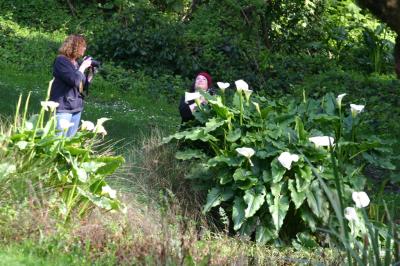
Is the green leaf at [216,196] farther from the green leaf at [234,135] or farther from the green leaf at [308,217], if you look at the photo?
the green leaf at [308,217]

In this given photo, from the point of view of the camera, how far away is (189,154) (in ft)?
27.3

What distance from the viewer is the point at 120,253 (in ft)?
19.9

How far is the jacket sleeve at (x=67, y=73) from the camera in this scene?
29.0ft

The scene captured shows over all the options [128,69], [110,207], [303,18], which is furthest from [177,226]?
[303,18]

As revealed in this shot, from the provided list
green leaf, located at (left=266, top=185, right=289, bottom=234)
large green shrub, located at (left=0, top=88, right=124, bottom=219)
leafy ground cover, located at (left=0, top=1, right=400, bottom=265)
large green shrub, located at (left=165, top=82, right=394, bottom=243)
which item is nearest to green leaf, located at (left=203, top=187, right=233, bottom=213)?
large green shrub, located at (left=165, top=82, right=394, bottom=243)

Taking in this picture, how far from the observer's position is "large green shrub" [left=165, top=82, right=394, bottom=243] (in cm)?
769

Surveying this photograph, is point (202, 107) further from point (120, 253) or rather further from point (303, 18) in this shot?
point (303, 18)

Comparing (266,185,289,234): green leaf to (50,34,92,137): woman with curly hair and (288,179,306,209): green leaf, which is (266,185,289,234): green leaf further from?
(50,34,92,137): woman with curly hair

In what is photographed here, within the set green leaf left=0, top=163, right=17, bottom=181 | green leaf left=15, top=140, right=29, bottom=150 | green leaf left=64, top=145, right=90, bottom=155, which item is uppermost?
green leaf left=15, top=140, right=29, bottom=150

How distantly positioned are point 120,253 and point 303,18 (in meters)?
15.4

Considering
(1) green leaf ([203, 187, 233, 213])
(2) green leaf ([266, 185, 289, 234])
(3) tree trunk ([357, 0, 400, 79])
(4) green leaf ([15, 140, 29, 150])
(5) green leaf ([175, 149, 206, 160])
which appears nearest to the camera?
(3) tree trunk ([357, 0, 400, 79])

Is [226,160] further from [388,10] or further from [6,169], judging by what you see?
[388,10]

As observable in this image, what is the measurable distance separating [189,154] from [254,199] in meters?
0.95

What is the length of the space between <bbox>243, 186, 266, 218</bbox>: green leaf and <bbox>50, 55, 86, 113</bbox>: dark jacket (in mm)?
2322
